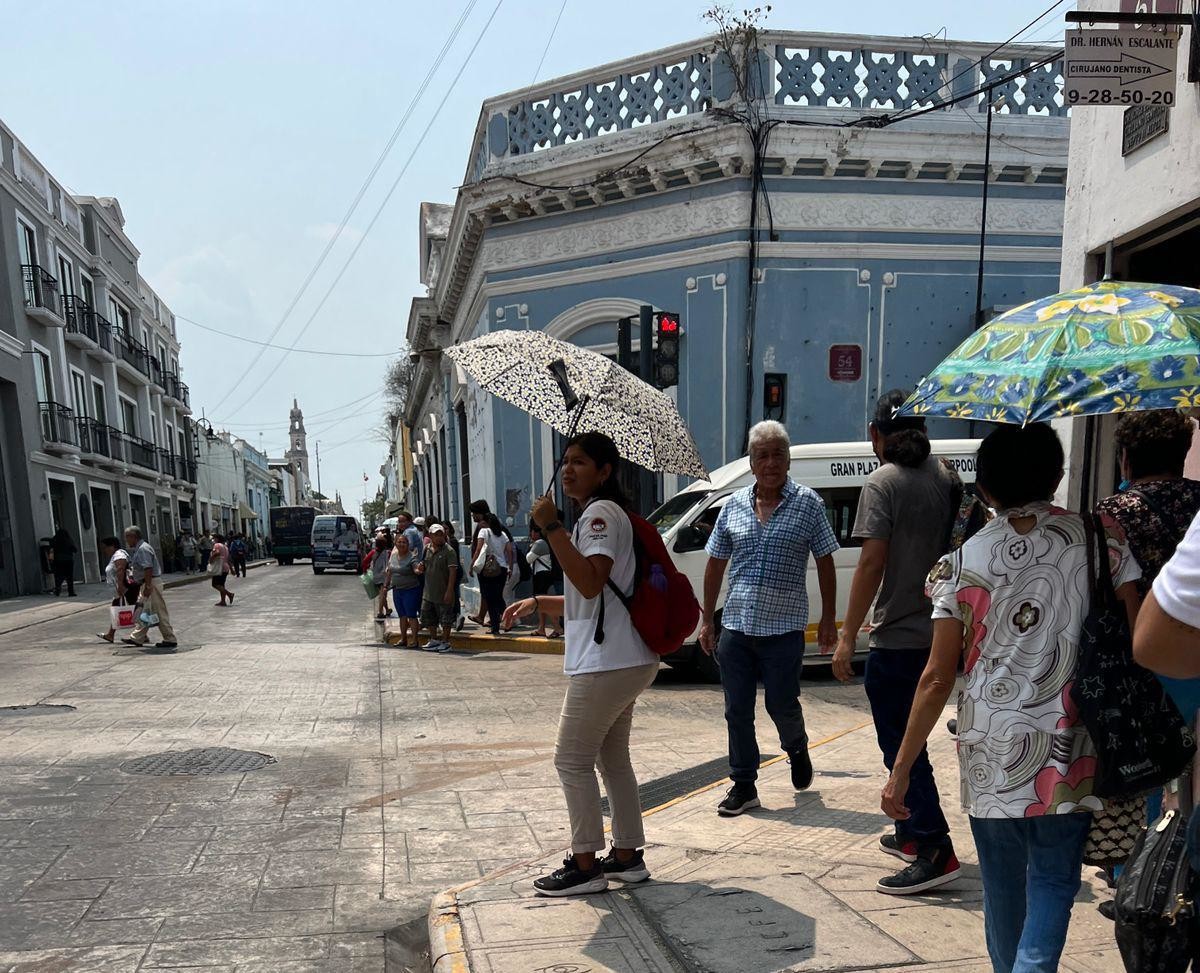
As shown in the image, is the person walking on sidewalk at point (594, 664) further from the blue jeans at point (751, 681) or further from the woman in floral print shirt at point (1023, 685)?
the woman in floral print shirt at point (1023, 685)

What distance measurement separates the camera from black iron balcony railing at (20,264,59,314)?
2538cm

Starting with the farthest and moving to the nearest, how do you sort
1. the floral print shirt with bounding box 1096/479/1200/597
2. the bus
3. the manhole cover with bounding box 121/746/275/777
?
the bus, the manhole cover with bounding box 121/746/275/777, the floral print shirt with bounding box 1096/479/1200/597

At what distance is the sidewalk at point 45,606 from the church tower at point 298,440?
122370 millimetres

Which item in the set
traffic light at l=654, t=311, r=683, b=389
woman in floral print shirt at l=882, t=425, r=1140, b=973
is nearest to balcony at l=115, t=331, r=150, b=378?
traffic light at l=654, t=311, r=683, b=389

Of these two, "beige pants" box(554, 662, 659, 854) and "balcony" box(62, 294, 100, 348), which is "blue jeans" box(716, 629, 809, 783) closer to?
"beige pants" box(554, 662, 659, 854)

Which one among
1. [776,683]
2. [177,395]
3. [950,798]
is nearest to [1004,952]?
[776,683]

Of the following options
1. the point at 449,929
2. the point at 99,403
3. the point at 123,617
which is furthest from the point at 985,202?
the point at 99,403

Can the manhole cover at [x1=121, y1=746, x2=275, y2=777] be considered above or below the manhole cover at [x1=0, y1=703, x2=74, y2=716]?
above

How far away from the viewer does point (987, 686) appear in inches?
88.7

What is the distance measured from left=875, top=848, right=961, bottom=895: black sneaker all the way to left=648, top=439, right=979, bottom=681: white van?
5.33 metres

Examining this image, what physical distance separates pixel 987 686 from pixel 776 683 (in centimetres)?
214

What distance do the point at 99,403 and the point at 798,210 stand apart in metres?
29.7

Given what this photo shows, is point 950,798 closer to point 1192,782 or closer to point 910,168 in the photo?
point 1192,782

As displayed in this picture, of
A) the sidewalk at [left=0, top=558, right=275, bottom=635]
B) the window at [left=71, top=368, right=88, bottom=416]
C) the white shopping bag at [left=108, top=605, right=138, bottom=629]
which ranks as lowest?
the sidewalk at [left=0, top=558, right=275, bottom=635]
